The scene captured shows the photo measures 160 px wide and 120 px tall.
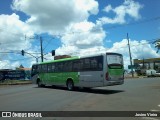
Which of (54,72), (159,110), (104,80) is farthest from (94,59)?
(159,110)

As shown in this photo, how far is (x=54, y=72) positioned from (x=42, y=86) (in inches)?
184

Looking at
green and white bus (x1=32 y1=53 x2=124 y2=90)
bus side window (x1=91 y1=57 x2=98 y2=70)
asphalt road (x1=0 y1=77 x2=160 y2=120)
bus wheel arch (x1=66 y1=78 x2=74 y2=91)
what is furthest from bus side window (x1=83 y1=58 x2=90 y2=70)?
asphalt road (x1=0 y1=77 x2=160 y2=120)

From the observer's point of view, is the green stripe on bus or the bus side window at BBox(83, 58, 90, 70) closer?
the bus side window at BBox(83, 58, 90, 70)

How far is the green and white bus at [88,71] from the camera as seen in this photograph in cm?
2216

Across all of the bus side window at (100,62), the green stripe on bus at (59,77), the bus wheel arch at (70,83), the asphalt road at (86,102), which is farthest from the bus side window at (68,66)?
the asphalt road at (86,102)

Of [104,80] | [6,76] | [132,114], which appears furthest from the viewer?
[6,76]

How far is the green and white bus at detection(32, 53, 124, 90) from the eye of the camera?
22156mm

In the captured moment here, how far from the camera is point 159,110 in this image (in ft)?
41.3

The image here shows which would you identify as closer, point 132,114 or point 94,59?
point 132,114

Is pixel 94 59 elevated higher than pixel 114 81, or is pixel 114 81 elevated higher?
pixel 94 59

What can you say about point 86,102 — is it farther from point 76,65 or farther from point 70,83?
point 70,83

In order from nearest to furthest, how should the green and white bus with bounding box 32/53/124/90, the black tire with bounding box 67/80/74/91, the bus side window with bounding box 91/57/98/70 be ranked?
the green and white bus with bounding box 32/53/124/90 < the bus side window with bounding box 91/57/98/70 < the black tire with bounding box 67/80/74/91

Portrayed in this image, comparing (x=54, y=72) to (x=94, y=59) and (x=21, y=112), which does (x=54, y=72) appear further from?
(x=21, y=112)

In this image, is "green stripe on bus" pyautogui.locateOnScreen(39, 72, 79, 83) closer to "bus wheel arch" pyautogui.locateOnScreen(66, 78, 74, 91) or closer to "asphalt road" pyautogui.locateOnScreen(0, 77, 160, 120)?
"bus wheel arch" pyautogui.locateOnScreen(66, 78, 74, 91)
